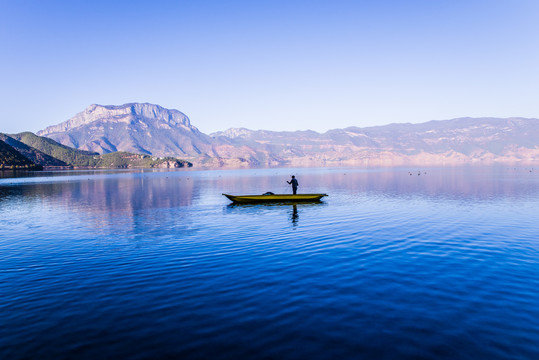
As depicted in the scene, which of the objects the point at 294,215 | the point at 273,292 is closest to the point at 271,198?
the point at 294,215

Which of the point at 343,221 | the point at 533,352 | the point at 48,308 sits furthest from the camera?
the point at 343,221

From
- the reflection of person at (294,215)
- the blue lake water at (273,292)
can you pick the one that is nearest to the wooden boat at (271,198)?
the reflection of person at (294,215)

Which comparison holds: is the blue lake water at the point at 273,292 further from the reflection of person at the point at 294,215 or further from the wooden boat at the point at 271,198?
the wooden boat at the point at 271,198

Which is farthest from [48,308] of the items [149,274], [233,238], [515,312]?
[515,312]

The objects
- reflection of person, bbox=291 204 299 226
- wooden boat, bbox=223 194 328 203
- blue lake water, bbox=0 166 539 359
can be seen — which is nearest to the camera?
blue lake water, bbox=0 166 539 359

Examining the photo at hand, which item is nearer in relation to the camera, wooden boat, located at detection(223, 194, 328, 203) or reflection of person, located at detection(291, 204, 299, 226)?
reflection of person, located at detection(291, 204, 299, 226)

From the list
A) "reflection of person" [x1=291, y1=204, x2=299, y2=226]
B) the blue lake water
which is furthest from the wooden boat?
the blue lake water

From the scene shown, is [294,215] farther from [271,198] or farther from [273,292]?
→ [273,292]

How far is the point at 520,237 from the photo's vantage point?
28844mm

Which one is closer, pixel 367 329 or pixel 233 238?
pixel 367 329

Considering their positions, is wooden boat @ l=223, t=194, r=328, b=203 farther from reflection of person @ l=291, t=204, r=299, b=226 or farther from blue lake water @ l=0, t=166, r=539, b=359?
blue lake water @ l=0, t=166, r=539, b=359

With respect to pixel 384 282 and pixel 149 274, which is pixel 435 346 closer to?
pixel 384 282

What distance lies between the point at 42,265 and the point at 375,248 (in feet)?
77.7

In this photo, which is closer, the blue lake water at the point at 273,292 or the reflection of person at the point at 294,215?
the blue lake water at the point at 273,292
